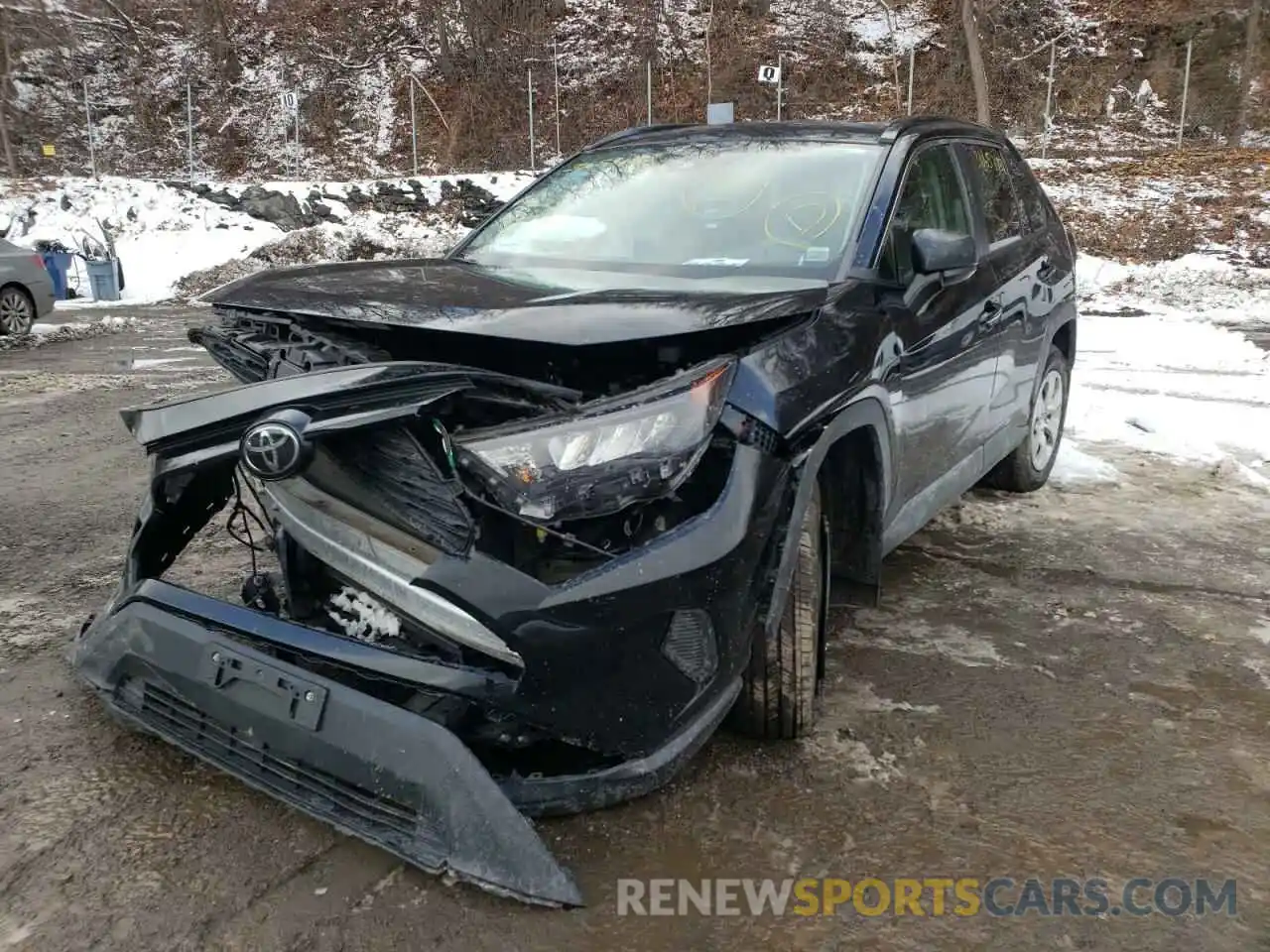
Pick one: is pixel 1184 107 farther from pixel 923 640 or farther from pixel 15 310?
pixel 923 640

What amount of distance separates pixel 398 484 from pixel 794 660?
45.8 inches

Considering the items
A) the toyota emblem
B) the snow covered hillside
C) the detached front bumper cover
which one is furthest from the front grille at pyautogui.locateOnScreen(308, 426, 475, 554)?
the snow covered hillside

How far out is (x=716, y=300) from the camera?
8.78 ft

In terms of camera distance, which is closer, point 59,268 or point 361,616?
point 361,616

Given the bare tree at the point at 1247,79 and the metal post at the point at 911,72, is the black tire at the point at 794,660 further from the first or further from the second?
the bare tree at the point at 1247,79

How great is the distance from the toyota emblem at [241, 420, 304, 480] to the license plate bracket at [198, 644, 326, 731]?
1.59ft

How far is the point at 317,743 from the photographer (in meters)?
2.23

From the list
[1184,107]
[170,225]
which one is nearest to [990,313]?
[170,225]

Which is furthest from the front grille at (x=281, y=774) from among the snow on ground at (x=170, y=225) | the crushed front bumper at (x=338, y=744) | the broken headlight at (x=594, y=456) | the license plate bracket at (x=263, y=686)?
the snow on ground at (x=170, y=225)

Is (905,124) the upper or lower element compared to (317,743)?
upper

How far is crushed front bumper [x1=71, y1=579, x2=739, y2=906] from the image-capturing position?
6.87 ft

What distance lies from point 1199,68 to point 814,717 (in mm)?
32031

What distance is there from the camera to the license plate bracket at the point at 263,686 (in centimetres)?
225

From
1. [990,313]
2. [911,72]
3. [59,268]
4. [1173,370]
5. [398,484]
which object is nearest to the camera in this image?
[398,484]
